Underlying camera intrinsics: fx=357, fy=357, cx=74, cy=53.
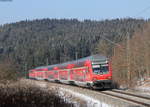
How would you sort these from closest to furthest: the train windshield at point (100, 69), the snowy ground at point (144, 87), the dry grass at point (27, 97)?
1. the dry grass at point (27, 97)
2. the snowy ground at point (144, 87)
3. the train windshield at point (100, 69)

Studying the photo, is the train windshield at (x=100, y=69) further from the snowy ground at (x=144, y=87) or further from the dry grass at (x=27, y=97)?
the dry grass at (x=27, y=97)

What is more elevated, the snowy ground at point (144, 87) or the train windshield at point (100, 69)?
the train windshield at point (100, 69)

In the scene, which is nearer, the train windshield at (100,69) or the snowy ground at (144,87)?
the snowy ground at (144,87)

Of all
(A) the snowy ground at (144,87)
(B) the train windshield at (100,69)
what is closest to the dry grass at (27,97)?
(A) the snowy ground at (144,87)

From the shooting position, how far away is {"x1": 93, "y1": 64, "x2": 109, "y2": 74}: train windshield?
33.4 metres

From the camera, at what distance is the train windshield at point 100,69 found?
1314 inches

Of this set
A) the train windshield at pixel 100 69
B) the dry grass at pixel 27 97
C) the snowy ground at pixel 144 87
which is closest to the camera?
the dry grass at pixel 27 97

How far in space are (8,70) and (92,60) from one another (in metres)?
7.82

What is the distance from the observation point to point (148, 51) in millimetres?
55625

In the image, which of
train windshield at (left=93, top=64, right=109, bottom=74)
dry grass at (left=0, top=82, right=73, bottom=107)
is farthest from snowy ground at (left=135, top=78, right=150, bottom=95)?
dry grass at (left=0, top=82, right=73, bottom=107)

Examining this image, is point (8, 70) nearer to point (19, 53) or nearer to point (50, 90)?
point (50, 90)

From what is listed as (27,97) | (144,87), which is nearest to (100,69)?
(144,87)

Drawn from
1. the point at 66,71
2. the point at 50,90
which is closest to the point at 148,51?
A: the point at 66,71

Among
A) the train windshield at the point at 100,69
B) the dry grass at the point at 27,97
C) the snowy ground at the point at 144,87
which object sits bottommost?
the snowy ground at the point at 144,87
